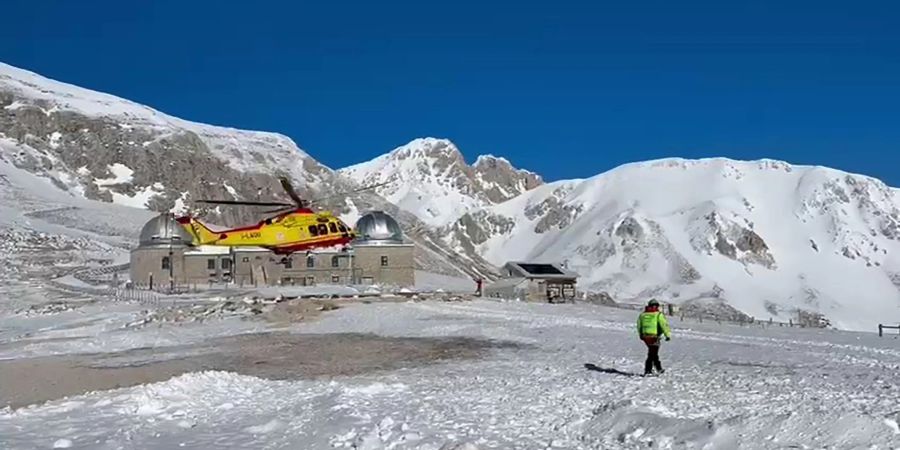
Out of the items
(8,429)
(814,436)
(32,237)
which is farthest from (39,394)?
(32,237)

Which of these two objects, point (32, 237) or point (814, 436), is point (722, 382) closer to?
point (814, 436)

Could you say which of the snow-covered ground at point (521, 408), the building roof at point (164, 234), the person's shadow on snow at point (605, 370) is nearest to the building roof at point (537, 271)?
the building roof at point (164, 234)

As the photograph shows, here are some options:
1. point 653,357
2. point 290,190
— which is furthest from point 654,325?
point 290,190

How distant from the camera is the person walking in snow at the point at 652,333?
1930 centimetres

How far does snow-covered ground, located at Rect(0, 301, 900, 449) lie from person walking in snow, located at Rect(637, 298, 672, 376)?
19.1 inches

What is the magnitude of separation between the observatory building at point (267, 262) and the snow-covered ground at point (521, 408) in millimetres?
59609

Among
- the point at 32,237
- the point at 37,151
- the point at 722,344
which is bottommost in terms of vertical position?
the point at 722,344

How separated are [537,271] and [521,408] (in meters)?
60.2

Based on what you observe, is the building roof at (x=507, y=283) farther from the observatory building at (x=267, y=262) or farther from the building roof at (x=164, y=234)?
the building roof at (x=164, y=234)

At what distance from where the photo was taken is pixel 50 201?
16425 centimetres

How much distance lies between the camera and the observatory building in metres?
80.2

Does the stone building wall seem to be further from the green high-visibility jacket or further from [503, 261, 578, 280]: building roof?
the green high-visibility jacket

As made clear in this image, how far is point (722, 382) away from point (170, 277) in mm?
69966

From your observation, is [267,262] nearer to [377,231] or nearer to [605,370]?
[377,231]
